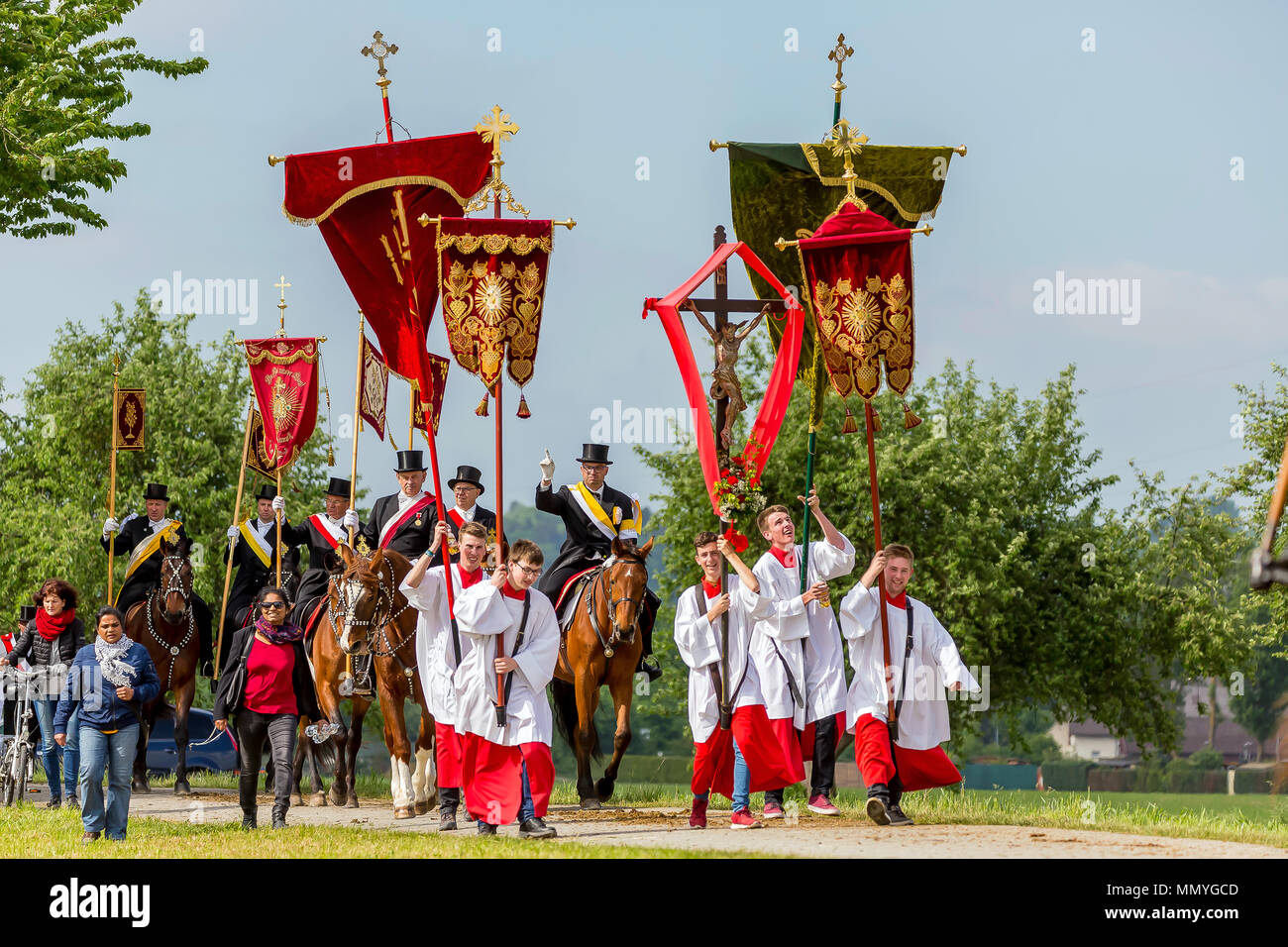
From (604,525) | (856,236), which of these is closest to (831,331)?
(856,236)

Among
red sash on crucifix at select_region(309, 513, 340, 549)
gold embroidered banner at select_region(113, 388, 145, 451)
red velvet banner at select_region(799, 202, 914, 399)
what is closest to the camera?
red velvet banner at select_region(799, 202, 914, 399)

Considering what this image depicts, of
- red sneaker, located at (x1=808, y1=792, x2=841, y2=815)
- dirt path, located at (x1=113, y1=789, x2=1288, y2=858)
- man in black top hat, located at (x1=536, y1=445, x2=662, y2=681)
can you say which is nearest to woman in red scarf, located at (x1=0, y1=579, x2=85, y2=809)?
dirt path, located at (x1=113, y1=789, x2=1288, y2=858)

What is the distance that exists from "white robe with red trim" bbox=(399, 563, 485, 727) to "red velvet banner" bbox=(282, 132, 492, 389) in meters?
2.00

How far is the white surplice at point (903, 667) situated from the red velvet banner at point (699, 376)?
52.6 inches

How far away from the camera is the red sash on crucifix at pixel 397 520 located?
14.4 meters

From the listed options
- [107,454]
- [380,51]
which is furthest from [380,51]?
[107,454]

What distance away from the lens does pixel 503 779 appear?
10.8 metres

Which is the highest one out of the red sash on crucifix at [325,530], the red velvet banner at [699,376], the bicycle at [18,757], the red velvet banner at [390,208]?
the red velvet banner at [390,208]

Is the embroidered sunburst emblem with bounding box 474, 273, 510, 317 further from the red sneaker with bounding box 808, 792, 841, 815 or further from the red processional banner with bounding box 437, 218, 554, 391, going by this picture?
the red sneaker with bounding box 808, 792, 841, 815

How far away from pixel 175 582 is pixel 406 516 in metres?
2.87

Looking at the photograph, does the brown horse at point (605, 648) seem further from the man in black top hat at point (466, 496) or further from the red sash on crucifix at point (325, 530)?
the red sash on crucifix at point (325, 530)

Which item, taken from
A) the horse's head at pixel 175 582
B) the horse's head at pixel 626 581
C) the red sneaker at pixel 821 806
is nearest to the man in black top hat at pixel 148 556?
the horse's head at pixel 175 582

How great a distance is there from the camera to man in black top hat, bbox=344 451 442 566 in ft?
47.1

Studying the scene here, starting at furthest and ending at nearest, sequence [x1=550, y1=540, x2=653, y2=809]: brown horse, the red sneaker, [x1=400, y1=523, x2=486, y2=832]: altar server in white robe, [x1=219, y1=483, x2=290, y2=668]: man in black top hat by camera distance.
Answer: [x1=219, y1=483, x2=290, y2=668]: man in black top hat → [x1=550, y1=540, x2=653, y2=809]: brown horse → the red sneaker → [x1=400, y1=523, x2=486, y2=832]: altar server in white robe
